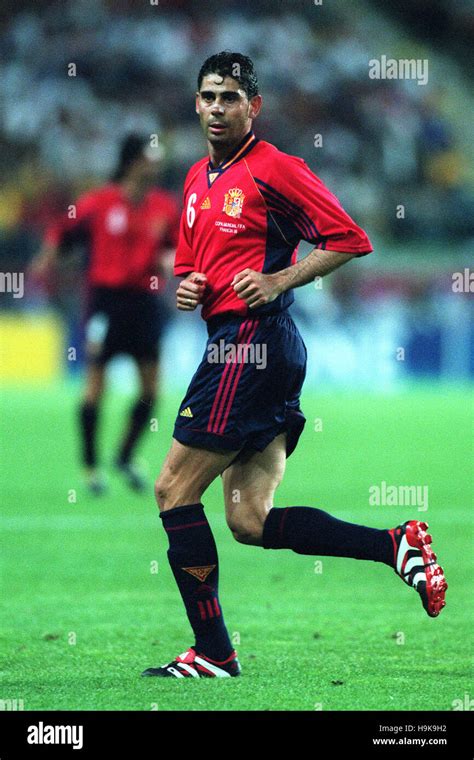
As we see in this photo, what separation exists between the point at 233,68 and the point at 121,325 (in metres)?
6.03

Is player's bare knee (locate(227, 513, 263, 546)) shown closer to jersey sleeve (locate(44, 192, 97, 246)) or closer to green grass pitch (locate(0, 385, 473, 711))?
green grass pitch (locate(0, 385, 473, 711))

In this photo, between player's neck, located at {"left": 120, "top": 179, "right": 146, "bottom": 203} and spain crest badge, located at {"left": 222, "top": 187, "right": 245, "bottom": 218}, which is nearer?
spain crest badge, located at {"left": 222, "top": 187, "right": 245, "bottom": 218}

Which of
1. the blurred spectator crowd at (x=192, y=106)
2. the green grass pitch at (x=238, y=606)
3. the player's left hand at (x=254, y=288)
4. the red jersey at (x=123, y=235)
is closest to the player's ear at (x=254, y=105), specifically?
the player's left hand at (x=254, y=288)

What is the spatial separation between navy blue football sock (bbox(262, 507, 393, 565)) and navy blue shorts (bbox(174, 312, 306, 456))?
27 centimetres

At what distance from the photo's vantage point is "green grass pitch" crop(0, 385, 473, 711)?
4234 mm

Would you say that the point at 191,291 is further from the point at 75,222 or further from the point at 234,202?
the point at 75,222

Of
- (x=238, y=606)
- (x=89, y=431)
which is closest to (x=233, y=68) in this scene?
(x=238, y=606)

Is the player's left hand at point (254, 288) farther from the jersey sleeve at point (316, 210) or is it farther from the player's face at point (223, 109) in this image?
the player's face at point (223, 109)

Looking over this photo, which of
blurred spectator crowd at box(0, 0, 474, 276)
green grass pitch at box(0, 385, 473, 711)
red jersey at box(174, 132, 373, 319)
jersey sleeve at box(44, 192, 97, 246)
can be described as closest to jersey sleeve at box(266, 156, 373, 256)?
red jersey at box(174, 132, 373, 319)

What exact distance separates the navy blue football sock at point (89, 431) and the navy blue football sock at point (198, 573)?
5.74m

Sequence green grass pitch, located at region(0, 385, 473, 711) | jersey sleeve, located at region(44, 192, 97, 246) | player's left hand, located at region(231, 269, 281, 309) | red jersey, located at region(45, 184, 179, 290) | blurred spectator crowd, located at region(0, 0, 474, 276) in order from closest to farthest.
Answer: green grass pitch, located at region(0, 385, 473, 711) < player's left hand, located at region(231, 269, 281, 309) < jersey sleeve, located at region(44, 192, 97, 246) < red jersey, located at region(45, 184, 179, 290) < blurred spectator crowd, located at region(0, 0, 474, 276)

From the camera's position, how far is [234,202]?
14.9ft

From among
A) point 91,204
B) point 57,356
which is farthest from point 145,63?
point 91,204
